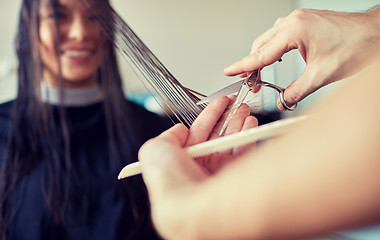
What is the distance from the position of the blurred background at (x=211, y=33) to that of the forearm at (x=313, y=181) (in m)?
0.18

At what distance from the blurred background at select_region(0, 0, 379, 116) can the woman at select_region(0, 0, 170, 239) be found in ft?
0.31

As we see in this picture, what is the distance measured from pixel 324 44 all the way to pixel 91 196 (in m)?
0.45

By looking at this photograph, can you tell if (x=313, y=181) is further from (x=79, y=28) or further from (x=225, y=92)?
(x=79, y=28)

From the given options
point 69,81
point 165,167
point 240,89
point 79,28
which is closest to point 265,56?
point 240,89

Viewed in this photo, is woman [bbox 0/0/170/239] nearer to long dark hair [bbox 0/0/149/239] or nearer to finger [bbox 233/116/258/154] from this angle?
long dark hair [bbox 0/0/149/239]

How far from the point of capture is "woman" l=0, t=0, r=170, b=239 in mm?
518

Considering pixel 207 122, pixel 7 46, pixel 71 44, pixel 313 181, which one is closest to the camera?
pixel 313 181

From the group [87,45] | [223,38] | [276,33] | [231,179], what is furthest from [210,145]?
[87,45]

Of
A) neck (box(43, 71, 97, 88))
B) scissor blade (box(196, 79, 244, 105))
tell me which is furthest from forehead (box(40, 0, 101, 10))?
scissor blade (box(196, 79, 244, 105))

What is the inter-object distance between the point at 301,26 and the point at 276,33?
0.02m

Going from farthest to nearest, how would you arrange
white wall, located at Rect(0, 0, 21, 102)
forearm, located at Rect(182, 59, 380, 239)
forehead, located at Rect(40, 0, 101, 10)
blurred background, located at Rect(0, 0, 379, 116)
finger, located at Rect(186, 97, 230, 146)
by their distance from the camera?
white wall, located at Rect(0, 0, 21, 102)
forehead, located at Rect(40, 0, 101, 10)
blurred background, located at Rect(0, 0, 379, 116)
finger, located at Rect(186, 97, 230, 146)
forearm, located at Rect(182, 59, 380, 239)

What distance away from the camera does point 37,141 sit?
22.4 inches

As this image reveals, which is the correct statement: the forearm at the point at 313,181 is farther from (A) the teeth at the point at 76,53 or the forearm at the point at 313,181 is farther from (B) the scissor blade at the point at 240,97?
(A) the teeth at the point at 76,53

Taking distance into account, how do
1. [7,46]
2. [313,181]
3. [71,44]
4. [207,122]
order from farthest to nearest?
[7,46]
[71,44]
[207,122]
[313,181]
